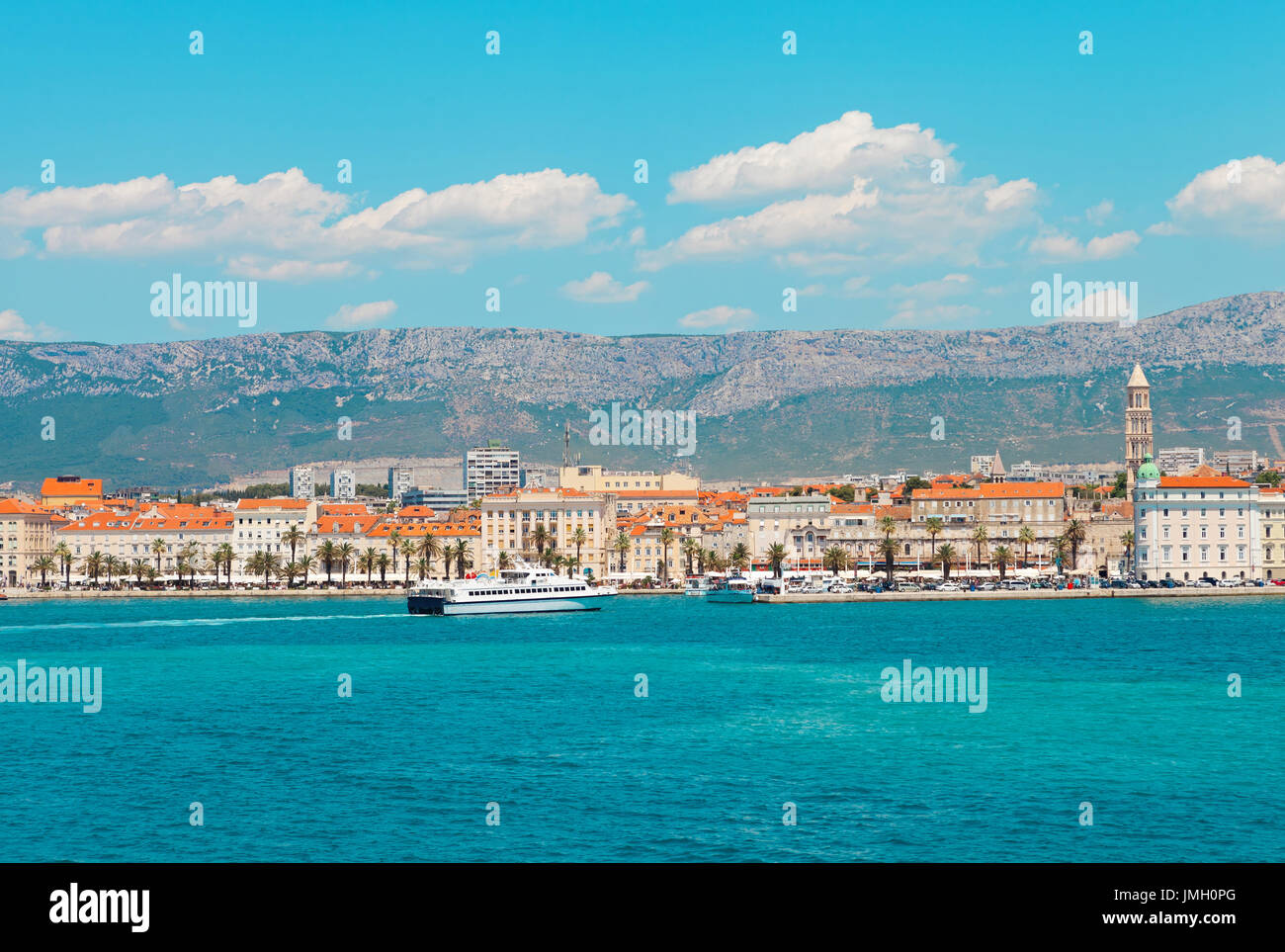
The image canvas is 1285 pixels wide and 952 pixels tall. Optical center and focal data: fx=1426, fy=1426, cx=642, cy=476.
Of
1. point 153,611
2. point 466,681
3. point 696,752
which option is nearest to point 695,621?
point 466,681

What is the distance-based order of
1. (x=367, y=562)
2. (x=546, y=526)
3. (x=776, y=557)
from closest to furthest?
(x=776, y=557)
(x=367, y=562)
(x=546, y=526)

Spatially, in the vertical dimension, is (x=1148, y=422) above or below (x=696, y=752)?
above

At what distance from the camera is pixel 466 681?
174 feet

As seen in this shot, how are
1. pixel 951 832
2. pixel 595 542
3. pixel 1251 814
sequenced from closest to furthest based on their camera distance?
pixel 951 832 → pixel 1251 814 → pixel 595 542


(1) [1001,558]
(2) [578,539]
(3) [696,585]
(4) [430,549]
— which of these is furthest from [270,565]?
(1) [1001,558]

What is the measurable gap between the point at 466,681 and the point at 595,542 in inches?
3572

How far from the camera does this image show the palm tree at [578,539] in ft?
456

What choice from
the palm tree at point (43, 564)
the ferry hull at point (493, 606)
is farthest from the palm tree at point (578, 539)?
the palm tree at point (43, 564)

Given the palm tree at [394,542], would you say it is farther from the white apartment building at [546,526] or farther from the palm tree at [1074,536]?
the palm tree at [1074,536]

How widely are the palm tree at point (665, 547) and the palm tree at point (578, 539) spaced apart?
7.97 metres

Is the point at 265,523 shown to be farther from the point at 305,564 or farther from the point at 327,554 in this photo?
the point at 305,564

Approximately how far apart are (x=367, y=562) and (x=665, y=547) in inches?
1181

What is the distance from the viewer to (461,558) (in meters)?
136
